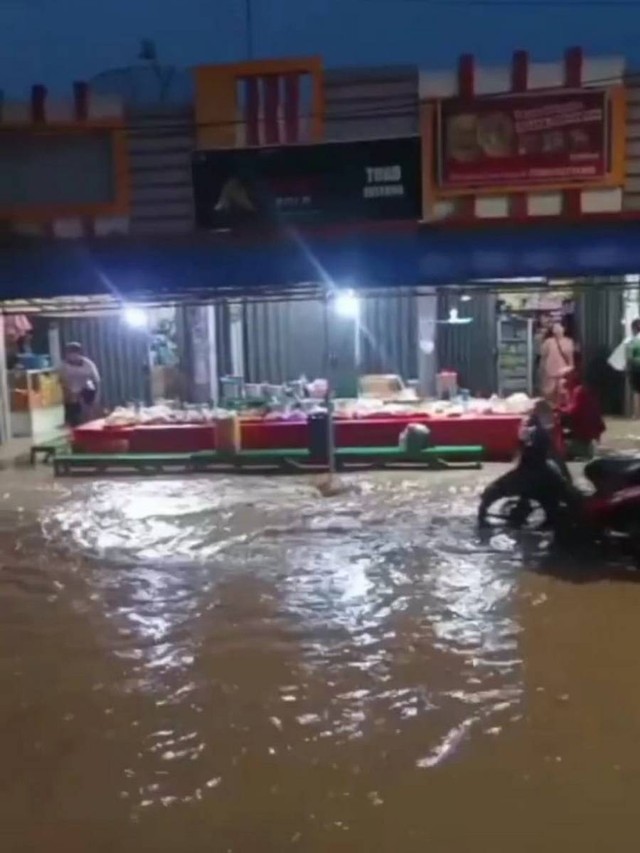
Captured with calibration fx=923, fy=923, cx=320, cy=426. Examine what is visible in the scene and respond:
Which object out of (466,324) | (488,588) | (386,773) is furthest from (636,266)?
(466,324)

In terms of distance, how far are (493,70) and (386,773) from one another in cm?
772

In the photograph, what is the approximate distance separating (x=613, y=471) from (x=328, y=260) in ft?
11.8

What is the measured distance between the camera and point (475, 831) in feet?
13.1

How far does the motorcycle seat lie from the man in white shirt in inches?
381

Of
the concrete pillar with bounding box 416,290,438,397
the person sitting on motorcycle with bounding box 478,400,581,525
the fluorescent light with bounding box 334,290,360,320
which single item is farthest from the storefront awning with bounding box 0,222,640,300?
the concrete pillar with bounding box 416,290,438,397

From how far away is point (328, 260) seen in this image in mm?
9695

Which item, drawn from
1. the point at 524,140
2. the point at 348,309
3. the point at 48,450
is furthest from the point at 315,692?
the point at 348,309

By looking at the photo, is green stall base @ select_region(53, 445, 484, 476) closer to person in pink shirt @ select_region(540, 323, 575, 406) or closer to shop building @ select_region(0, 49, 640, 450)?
person in pink shirt @ select_region(540, 323, 575, 406)

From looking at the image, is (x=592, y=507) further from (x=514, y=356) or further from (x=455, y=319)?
(x=514, y=356)

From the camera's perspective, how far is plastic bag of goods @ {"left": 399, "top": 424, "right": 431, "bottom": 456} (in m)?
12.5

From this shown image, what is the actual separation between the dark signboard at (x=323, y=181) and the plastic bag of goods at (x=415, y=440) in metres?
3.75

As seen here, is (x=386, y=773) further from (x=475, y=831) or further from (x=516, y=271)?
(x=516, y=271)

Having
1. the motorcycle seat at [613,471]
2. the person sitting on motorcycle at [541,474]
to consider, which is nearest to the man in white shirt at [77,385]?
the person sitting on motorcycle at [541,474]

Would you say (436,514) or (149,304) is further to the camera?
(149,304)
